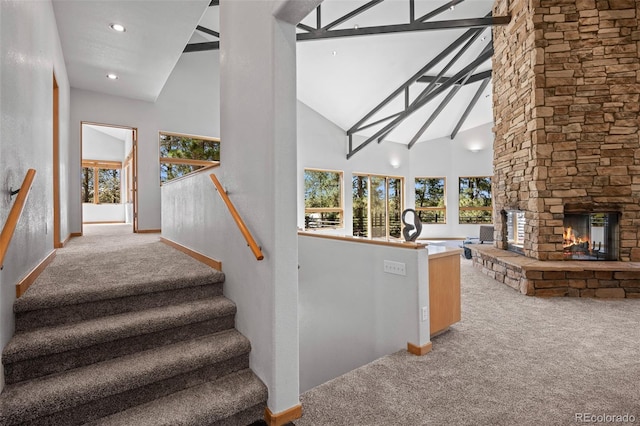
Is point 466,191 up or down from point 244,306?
up

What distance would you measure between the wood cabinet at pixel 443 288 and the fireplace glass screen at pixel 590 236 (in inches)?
98.7

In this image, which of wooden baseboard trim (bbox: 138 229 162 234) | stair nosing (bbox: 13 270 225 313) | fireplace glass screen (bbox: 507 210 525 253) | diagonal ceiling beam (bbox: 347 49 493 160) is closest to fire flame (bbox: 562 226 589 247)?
fireplace glass screen (bbox: 507 210 525 253)

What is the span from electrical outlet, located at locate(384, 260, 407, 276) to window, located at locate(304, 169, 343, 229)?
19.5ft

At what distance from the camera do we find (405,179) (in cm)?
1089

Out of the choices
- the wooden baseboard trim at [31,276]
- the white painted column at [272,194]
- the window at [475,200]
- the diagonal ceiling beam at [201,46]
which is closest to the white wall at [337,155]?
the window at [475,200]

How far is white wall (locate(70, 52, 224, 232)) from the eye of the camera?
18.0 ft

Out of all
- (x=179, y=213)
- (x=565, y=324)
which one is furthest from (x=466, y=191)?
(x=179, y=213)

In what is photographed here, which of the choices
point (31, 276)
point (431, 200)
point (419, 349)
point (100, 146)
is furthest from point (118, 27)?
point (431, 200)

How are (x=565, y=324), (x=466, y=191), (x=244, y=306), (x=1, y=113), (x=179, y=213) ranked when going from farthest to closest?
(x=466, y=191)
(x=179, y=213)
(x=565, y=324)
(x=244, y=306)
(x=1, y=113)

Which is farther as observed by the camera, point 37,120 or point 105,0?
point 105,0

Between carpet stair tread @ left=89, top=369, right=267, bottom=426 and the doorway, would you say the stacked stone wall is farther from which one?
the doorway

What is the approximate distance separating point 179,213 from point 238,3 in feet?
7.94

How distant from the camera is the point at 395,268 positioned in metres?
2.81

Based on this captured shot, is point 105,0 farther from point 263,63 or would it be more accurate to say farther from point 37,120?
point 263,63
